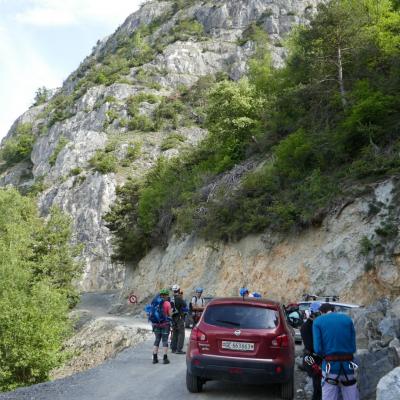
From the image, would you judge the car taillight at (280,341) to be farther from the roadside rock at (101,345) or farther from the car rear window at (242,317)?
the roadside rock at (101,345)

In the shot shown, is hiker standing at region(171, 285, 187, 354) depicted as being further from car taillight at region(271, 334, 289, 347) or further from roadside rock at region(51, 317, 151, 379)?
roadside rock at region(51, 317, 151, 379)

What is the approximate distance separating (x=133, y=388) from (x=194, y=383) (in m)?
1.35

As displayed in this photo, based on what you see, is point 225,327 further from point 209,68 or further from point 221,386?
point 209,68

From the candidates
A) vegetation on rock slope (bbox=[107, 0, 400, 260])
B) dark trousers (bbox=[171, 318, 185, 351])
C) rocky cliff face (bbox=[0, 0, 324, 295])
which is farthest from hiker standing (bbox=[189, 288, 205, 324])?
rocky cliff face (bbox=[0, 0, 324, 295])

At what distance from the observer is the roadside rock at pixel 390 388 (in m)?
5.01

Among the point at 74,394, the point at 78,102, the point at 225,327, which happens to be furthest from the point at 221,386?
the point at 78,102

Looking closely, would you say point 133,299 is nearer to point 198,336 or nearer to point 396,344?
point 198,336

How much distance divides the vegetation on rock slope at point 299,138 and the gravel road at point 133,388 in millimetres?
12348

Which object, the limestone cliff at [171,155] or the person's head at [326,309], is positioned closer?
the person's head at [326,309]

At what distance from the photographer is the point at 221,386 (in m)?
9.09

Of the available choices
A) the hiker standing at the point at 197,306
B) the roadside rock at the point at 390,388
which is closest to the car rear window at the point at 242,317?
the roadside rock at the point at 390,388

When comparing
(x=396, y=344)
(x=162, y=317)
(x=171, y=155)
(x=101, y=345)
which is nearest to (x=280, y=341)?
(x=396, y=344)

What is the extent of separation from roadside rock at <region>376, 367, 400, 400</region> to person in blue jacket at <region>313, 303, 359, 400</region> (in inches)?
30.9

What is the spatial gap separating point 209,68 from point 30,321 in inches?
3064
